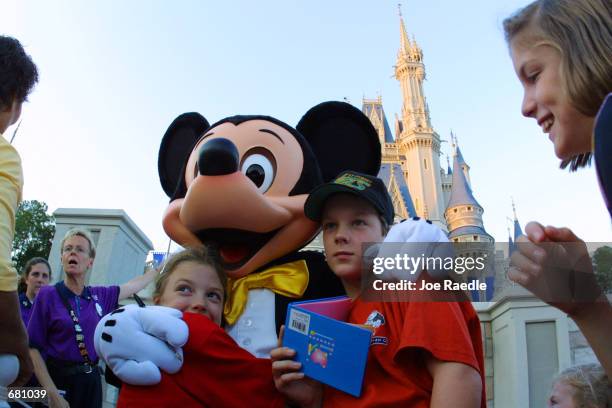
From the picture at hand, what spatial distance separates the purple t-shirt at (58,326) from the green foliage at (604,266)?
7.99ft

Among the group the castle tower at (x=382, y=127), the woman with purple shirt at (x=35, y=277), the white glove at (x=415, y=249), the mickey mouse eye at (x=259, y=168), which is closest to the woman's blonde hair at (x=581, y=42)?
the white glove at (x=415, y=249)

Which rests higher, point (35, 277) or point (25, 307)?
point (35, 277)

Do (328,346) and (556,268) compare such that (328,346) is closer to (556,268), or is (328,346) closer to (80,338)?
(556,268)

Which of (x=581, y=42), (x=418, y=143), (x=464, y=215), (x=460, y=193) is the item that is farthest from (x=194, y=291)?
(x=418, y=143)

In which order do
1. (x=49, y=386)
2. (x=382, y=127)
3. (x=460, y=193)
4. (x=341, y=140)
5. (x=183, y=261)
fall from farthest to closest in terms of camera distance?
(x=382, y=127) → (x=460, y=193) → (x=341, y=140) → (x=49, y=386) → (x=183, y=261)

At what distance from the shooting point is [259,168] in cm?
227

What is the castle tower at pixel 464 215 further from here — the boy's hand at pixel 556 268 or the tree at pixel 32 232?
the boy's hand at pixel 556 268

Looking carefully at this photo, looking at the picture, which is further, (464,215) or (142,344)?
(464,215)

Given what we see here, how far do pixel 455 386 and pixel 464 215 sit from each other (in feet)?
107

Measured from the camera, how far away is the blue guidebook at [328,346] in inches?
55.0

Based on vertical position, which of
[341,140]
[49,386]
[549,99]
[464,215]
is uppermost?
[464,215]

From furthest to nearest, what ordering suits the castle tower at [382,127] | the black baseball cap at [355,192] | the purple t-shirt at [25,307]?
the castle tower at [382,127] < the purple t-shirt at [25,307] < the black baseball cap at [355,192]

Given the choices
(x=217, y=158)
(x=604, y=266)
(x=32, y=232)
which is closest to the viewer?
(x=604, y=266)

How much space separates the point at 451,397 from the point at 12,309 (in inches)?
49.0
